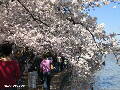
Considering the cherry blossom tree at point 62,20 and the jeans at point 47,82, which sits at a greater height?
the cherry blossom tree at point 62,20

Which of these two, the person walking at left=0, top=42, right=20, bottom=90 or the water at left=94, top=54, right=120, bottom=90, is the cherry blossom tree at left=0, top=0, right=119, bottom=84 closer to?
the person walking at left=0, top=42, right=20, bottom=90

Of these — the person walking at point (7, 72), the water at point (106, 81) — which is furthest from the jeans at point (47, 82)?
the person walking at point (7, 72)

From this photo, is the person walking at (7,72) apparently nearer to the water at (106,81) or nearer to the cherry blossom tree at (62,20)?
the cherry blossom tree at (62,20)

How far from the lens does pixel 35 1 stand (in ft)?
21.6

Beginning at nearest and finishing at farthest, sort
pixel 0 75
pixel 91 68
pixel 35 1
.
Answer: pixel 0 75 < pixel 35 1 < pixel 91 68

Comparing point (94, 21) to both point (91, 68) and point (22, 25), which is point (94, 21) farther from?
point (91, 68)

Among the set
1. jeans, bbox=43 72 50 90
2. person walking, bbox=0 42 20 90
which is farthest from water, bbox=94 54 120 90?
person walking, bbox=0 42 20 90

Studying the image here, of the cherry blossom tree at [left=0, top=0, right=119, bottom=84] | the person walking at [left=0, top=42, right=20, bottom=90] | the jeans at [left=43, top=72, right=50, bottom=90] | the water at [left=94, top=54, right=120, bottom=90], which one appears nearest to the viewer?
the person walking at [left=0, top=42, right=20, bottom=90]

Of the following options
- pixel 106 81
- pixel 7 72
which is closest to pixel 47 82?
pixel 7 72

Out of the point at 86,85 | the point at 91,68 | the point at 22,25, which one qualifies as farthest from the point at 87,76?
the point at 22,25

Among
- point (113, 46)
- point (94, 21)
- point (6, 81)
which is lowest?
point (6, 81)

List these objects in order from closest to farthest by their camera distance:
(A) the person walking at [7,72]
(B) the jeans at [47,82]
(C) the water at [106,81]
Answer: (A) the person walking at [7,72] → (B) the jeans at [47,82] → (C) the water at [106,81]

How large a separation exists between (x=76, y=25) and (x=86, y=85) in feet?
48.0

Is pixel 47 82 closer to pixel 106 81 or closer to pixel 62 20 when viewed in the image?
pixel 62 20
